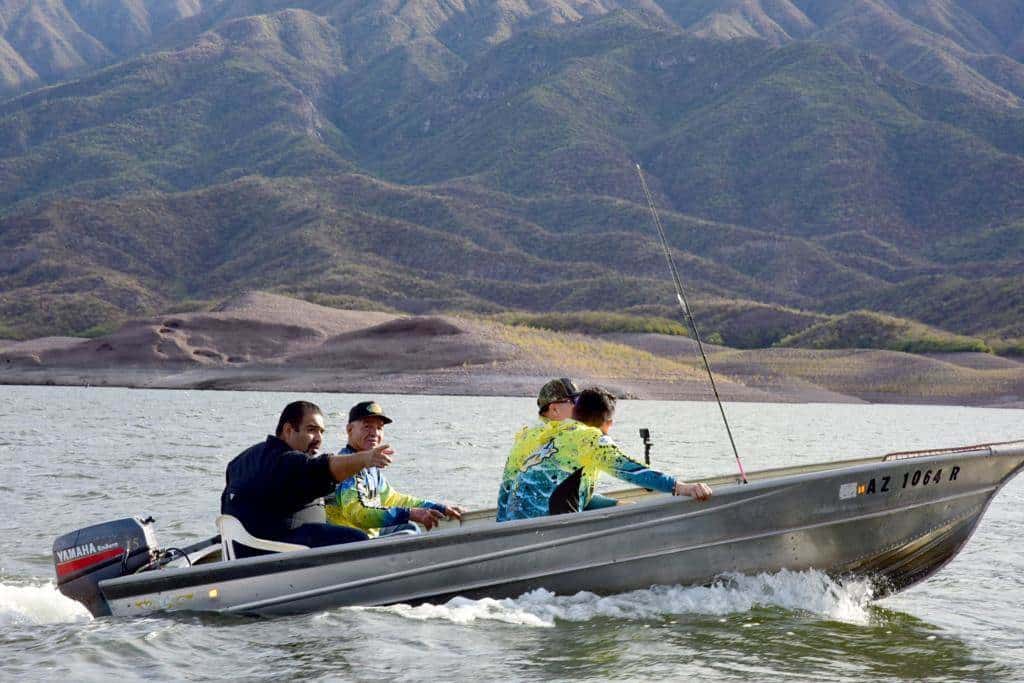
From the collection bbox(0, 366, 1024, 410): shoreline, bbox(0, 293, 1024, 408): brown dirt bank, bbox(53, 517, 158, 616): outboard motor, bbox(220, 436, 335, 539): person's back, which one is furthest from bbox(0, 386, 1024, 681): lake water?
bbox(0, 293, 1024, 408): brown dirt bank

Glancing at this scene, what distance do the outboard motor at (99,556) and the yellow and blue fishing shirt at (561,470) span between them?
8.90 feet

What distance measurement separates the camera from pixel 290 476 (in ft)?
29.1

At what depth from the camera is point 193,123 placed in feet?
586

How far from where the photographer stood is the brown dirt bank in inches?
2505

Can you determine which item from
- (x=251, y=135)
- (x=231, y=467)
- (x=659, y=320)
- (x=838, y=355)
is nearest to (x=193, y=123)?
(x=251, y=135)

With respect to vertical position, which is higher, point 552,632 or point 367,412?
point 367,412

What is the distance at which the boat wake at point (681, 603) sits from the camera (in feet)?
31.9

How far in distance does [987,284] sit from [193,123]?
113074mm

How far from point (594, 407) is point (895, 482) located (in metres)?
2.67

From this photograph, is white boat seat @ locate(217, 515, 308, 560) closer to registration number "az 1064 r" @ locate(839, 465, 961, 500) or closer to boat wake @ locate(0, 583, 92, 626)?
boat wake @ locate(0, 583, 92, 626)

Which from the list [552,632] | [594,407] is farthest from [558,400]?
[552,632]

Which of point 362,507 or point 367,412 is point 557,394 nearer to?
point 367,412

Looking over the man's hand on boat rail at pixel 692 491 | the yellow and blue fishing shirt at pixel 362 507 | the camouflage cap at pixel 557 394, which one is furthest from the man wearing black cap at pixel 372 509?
the man's hand on boat rail at pixel 692 491

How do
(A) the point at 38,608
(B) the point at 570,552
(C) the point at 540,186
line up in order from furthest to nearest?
1. (C) the point at 540,186
2. (A) the point at 38,608
3. (B) the point at 570,552
